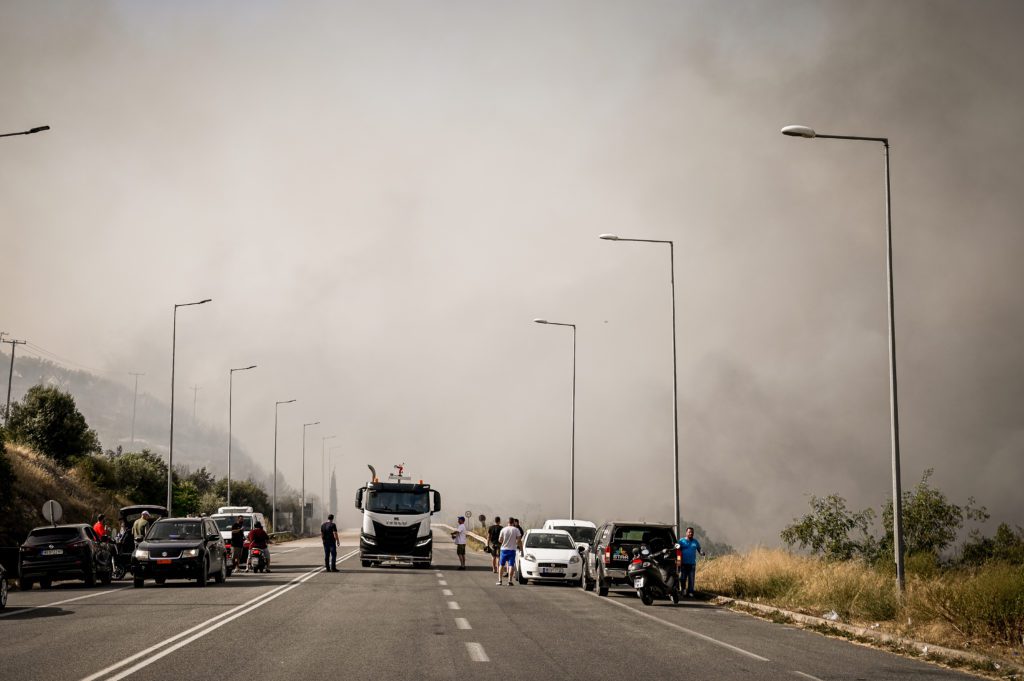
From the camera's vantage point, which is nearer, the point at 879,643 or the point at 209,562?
the point at 879,643

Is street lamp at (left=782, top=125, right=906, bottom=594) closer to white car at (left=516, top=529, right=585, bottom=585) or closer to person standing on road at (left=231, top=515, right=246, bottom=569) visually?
white car at (left=516, top=529, right=585, bottom=585)

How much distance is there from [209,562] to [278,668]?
57.6 feet

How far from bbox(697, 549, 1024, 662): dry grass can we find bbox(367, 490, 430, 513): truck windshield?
13.8 m

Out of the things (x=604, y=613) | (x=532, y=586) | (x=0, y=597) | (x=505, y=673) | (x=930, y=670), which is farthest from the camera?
(x=532, y=586)

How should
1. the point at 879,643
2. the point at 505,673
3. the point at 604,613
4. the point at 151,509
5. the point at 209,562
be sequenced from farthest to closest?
1. the point at 151,509
2. the point at 209,562
3. the point at 604,613
4. the point at 879,643
5. the point at 505,673

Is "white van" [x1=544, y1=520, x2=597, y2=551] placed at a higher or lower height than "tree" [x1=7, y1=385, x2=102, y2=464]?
lower

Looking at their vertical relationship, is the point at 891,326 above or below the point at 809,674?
above

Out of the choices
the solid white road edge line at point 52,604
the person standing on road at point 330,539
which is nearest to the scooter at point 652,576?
the person standing on road at point 330,539

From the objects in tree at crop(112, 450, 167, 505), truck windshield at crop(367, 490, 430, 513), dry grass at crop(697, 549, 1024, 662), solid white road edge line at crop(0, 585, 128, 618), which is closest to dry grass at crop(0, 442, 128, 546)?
tree at crop(112, 450, 167, 505)

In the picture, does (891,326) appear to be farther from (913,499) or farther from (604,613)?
(913,499)

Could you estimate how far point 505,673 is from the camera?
1251cm

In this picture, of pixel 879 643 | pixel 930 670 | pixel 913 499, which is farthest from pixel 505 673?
pixel 913 499

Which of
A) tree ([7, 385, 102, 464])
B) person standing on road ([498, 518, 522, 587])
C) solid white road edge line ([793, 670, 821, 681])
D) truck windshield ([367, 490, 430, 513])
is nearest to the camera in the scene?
solid white road edge line ([793, 670, 821, 681])

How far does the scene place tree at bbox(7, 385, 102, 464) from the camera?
71.1 meters
